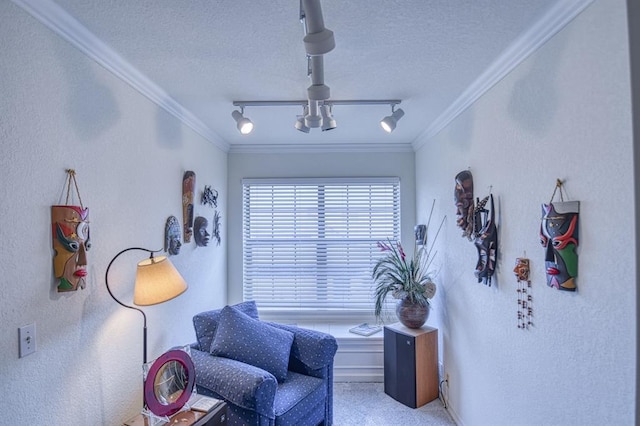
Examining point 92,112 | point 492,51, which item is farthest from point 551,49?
point 92,112

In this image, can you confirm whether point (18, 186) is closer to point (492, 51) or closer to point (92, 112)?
point (92, 112)

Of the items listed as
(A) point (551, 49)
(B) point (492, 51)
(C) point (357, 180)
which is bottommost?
(C) point (357, 180)

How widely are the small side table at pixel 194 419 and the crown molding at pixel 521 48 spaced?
94.9 inches

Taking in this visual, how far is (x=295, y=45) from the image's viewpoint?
1.67 meters

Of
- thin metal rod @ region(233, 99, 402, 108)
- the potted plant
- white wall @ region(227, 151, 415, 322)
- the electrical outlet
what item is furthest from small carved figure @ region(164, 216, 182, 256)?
the potted plant

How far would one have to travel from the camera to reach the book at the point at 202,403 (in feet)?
5.80

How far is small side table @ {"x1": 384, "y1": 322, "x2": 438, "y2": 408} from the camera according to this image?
2805mm

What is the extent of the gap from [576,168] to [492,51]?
0.81 m

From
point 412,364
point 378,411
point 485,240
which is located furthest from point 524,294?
point 378,411

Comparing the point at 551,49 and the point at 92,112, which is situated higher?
the point at 551,49

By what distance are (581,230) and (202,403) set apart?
1980 millimetres

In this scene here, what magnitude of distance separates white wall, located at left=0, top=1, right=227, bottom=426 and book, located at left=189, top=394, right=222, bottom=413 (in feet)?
1.26

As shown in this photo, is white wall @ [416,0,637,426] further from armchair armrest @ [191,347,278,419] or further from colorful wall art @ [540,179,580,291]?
armchair armrest @ [191,347,278,419]

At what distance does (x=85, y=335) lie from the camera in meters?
1.57
